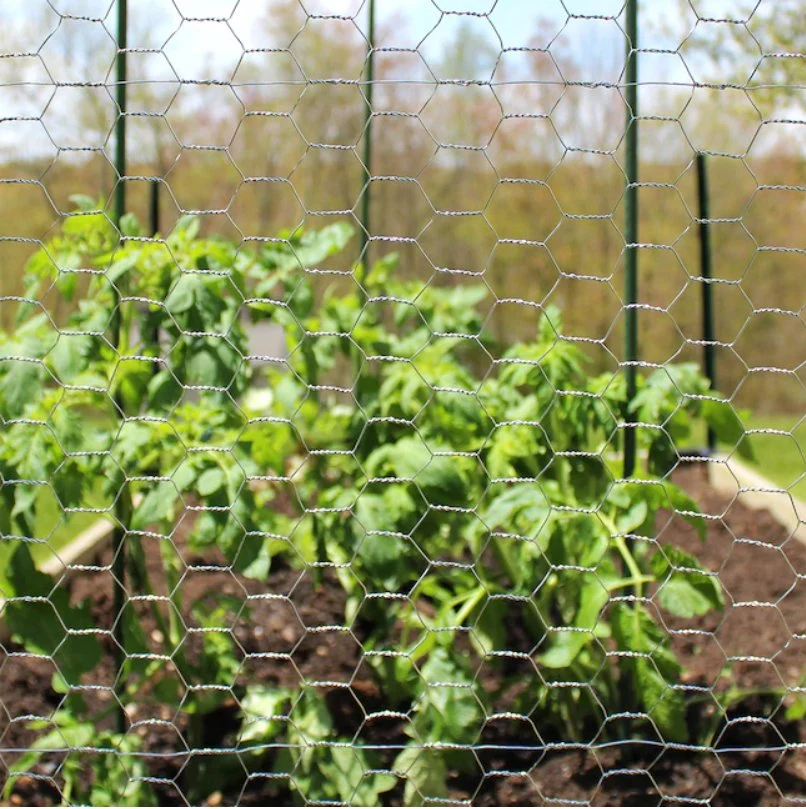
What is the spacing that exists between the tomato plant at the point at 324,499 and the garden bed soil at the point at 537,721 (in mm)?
59

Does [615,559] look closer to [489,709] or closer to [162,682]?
[489,709]

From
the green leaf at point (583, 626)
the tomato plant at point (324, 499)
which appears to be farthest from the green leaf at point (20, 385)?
the green leaf at point (583, 626)

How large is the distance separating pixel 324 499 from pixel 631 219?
31.2 inches

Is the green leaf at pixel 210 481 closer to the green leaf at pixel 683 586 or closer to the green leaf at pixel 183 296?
the green leaf at pixel 183 296

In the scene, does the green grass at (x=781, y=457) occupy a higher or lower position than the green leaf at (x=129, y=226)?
lower

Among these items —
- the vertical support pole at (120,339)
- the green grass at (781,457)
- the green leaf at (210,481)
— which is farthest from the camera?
the green grass at (781,457)

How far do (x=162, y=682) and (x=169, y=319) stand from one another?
69 cm

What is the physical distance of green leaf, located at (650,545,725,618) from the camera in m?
1.85

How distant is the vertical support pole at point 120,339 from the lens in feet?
6.34

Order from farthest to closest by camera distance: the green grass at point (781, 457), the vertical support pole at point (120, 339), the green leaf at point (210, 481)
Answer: the green grass at point (781, 457) → the vertical support pole at point (120, 339) → the green leaf at point (210, 481)

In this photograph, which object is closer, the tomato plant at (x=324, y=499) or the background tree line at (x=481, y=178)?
the tomato plant at (x=324, y=499)

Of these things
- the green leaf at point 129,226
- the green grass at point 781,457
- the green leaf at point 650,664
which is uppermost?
the green leaf at point 129,226

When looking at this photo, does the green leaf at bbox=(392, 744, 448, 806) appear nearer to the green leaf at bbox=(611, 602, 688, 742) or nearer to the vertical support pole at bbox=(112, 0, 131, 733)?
the green leaf at bbox=(611, 602, 688, 742)

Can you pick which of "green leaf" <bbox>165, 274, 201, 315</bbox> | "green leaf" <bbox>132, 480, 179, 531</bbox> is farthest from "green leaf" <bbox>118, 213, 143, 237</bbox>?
"green leaf" <bbox>132, 480, 179, 531</bbox>
